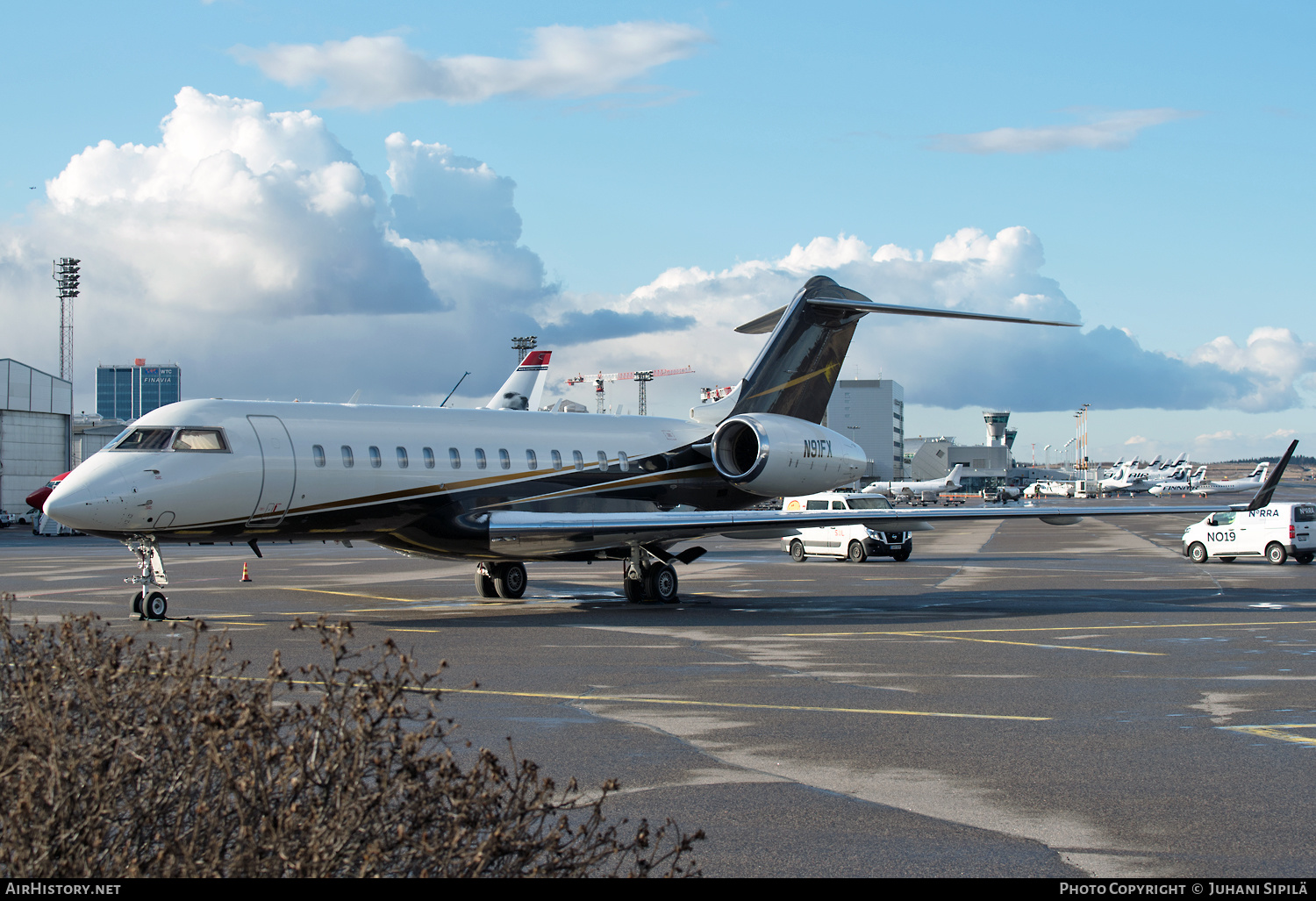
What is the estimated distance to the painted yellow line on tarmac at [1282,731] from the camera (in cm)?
942

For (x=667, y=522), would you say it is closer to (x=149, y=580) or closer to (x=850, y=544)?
(x=149, y=580)

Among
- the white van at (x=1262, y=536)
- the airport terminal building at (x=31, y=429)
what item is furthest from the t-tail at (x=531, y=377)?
the airport terminal building at (x=31, y=429)

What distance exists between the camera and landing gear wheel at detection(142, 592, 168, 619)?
57.8ft

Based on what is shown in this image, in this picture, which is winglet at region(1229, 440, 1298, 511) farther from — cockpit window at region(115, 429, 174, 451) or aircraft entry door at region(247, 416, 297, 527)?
cockpit window at region(115, 429, 174, 451)

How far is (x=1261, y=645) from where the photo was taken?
50.3ft

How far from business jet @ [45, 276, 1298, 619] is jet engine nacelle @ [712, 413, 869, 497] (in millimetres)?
38

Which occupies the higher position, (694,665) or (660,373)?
(660,373)

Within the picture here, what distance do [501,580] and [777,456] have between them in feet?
19.5

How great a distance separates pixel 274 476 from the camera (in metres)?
18.2

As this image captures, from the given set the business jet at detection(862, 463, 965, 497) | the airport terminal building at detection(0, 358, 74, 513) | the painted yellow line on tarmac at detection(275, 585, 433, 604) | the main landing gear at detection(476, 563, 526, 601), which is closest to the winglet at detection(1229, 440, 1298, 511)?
the main landing gear at detection(476, 563, 526, 601)

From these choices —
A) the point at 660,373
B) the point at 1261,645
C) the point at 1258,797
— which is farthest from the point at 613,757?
the point at 660,373

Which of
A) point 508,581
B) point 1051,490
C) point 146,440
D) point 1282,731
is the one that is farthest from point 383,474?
point 1051,490
